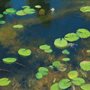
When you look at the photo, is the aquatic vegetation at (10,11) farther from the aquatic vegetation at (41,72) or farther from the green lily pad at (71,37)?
the aquatic vegetation at (41,72)

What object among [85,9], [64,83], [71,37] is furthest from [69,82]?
[85,9]

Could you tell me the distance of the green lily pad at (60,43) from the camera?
283 cm

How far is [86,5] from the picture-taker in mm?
3496

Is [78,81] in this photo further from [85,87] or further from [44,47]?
[44,47]

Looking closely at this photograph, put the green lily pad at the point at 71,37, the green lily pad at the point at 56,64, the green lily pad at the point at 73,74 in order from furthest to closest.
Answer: the green lily pad at the point at 71,37, the green lily pad at the point at 56,64, the green lily pad at the point at 73,74

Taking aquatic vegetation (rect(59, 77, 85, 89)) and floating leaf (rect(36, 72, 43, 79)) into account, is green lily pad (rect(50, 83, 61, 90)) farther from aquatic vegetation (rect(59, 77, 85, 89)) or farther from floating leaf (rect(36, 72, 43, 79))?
floating leaf (rect(36, 72, 43, 79))

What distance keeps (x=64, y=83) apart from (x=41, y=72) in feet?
0.78

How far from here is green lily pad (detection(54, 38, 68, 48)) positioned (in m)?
2.83

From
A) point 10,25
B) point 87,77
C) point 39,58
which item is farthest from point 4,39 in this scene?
point 87,77

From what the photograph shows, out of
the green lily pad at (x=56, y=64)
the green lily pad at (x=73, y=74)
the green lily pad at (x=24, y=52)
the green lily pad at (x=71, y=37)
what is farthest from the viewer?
the green lily pad at (x=71, y=37)

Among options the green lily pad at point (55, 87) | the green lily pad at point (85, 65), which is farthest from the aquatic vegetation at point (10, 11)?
the green lily pad at point (55, 87)

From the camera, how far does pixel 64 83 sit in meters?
2.43

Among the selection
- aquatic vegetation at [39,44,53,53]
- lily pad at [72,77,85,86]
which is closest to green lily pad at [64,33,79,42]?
aquatic vegetation at [39,44,53,53]

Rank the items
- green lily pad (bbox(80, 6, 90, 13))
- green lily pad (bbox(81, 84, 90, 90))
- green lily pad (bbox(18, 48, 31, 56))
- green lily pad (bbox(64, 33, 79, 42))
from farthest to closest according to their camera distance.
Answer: green lily pad (bbox(80, 6, 90, 13)), green lily pad (bbox(64, 33, 79, 42)), green lily pad (bbox(18, 48, 31, 56)), green lily pad (bbox(81, 84, 90, 90))
